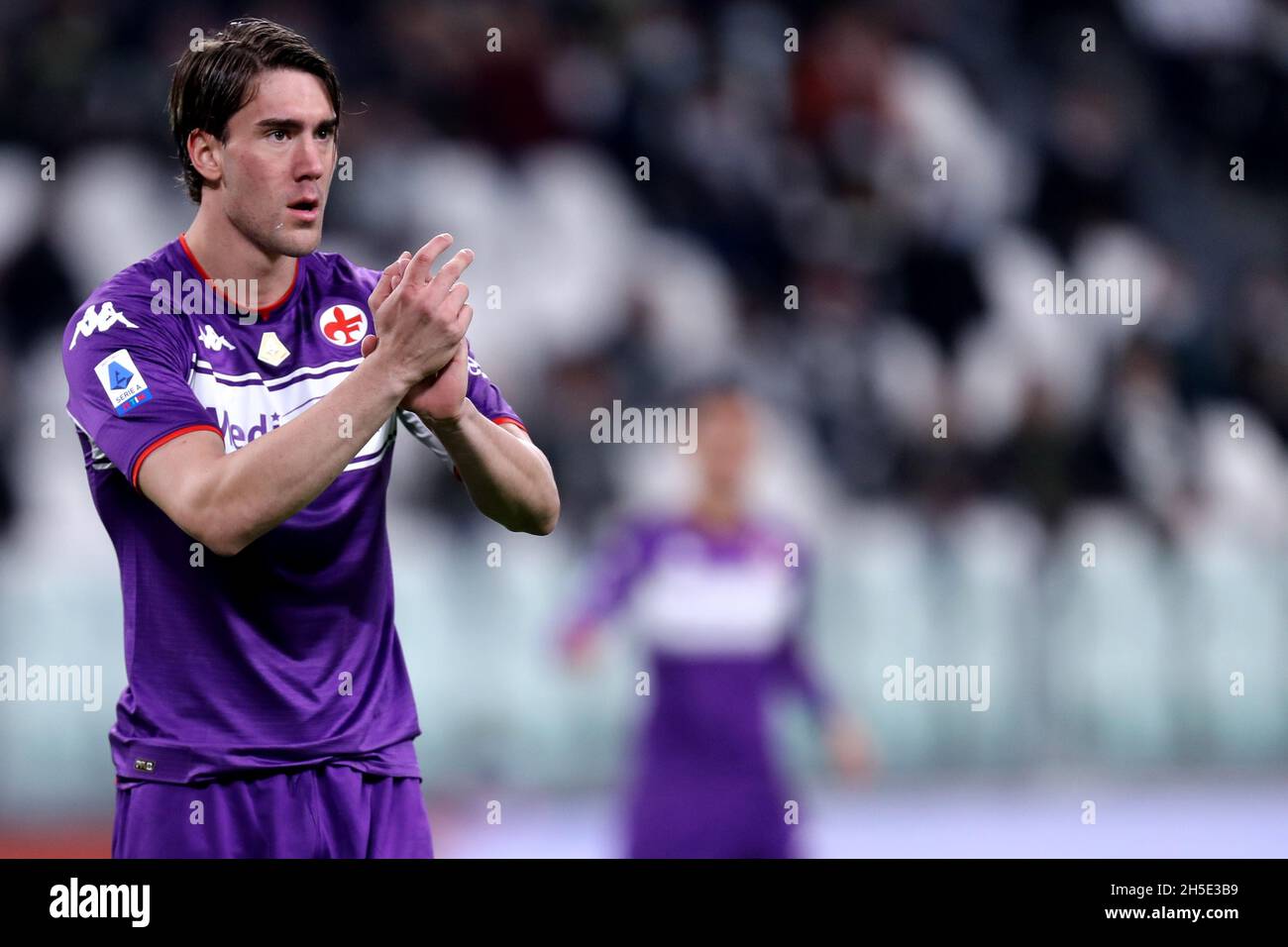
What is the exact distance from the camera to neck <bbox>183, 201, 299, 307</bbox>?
2738mm

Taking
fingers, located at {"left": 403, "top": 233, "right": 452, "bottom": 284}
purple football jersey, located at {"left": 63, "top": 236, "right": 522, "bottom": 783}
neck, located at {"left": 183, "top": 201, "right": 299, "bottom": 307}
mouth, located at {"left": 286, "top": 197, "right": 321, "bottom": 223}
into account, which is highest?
mouth, located at {"left": 286, "top": 197, "right": 321, "bottom": 223}

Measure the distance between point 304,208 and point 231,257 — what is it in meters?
0.15

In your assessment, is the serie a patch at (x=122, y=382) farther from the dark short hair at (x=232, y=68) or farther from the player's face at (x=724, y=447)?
the player's face at (x=724, y=447)

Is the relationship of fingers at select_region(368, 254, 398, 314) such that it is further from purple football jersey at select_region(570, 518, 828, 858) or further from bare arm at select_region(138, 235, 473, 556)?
purple football jersey at select_region(570, 518, 828, 858)

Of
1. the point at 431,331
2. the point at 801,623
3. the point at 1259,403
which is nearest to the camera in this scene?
the point at 431,331

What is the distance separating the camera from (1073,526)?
753 centimetres

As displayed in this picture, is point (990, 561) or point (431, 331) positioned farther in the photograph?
point (990, 561)

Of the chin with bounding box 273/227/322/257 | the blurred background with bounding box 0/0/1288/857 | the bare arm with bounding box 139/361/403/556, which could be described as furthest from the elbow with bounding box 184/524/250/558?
the blurred background with bounding box 0/0/1288/857

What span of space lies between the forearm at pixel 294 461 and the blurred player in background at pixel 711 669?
2889 millimetres

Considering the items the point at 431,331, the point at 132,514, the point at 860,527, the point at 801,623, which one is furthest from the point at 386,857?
the point at 860,527

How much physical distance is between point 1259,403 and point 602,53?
3826mm

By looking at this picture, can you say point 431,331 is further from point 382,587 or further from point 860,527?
point 860,527

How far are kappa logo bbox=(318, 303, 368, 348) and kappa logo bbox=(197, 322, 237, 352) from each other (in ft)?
0.55

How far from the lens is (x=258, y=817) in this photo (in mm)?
2621
